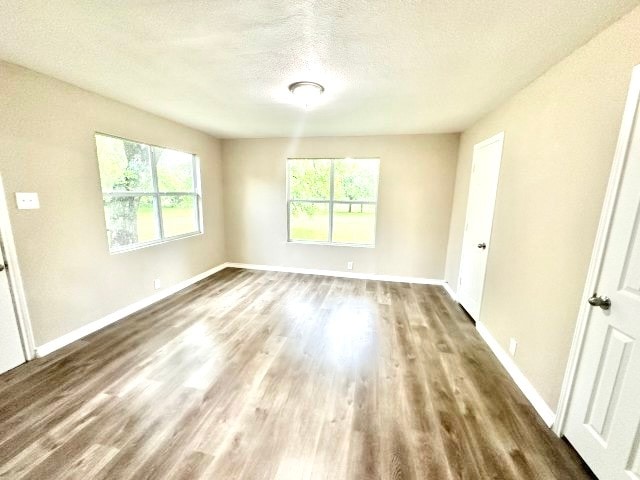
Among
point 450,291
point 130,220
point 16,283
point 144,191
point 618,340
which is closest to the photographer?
point 618,340

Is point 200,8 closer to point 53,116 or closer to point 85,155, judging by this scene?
point 53,116

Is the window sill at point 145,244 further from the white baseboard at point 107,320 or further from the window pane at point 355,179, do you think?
the window pane at point 355,179

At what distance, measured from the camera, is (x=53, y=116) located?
2305 mm

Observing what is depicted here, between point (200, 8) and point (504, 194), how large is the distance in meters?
2.79

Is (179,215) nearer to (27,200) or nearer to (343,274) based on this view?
(27,200)

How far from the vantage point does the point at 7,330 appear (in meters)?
2.09

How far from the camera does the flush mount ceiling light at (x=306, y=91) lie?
225 centimetres

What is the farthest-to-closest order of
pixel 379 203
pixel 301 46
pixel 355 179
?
pixel 355 179 < pixel 379 203 < pixel 301 46

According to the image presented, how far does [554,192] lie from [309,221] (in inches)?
141

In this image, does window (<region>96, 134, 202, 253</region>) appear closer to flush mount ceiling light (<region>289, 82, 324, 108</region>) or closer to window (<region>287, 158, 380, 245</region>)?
window (<region>287, 158, 380, 245</region>)

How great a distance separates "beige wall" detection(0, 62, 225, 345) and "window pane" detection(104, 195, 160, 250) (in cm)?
15

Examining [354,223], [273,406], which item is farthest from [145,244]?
[354,223]

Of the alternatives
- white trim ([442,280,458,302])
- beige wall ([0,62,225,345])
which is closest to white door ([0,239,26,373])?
beige wall ([0,62,225,345])

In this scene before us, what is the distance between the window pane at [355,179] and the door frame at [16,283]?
3.82m
